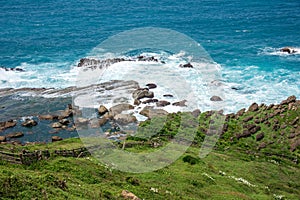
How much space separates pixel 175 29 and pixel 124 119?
191ft

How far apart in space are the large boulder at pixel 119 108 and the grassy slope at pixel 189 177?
46.7 ft

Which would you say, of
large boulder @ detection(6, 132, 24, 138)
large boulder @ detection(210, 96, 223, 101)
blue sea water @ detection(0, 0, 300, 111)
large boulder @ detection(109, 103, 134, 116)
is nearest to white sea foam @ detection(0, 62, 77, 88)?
blue sea water @ detection(0, 0, 300, 111)

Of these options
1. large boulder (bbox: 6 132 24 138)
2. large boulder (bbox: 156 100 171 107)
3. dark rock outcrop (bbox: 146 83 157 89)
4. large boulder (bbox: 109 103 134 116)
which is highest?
dark rock outcrop (bbox: 146 83 157 89)

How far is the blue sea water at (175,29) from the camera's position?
2665 inches

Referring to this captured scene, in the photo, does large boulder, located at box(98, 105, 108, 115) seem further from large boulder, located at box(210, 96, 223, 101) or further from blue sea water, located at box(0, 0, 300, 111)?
large boulder, located at box(210, 96, 223, 101)

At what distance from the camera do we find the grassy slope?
20.9m

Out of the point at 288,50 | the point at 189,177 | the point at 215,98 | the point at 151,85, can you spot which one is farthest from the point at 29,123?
the point at 288,50

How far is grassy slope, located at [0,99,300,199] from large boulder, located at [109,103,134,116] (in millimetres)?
14241

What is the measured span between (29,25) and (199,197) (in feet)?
328

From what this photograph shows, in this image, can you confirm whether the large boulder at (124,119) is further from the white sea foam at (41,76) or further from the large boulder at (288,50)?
the large boulder at (288,50)

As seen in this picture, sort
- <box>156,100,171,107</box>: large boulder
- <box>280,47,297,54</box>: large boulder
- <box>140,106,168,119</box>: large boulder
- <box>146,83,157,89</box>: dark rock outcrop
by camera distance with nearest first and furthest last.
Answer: <box>140,106,168,119</box>: large boulder, <box>156,100,171,107</box>: large boulder, <box>146,83,157,89</box>: dark rock outcrop, <box>280,47,297,54</box>: large boulder

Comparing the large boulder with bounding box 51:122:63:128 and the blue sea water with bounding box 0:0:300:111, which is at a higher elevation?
the blue sea water with bounding box 0:0:300:111

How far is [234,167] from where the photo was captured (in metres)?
34.8

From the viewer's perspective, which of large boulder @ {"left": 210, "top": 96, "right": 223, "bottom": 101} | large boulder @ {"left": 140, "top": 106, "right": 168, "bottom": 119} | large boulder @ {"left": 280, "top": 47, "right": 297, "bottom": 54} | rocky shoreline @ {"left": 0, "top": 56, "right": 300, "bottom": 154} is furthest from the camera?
large boulder @ {"left": 280, "top": 47, "right": 297, "bottom": 54}
